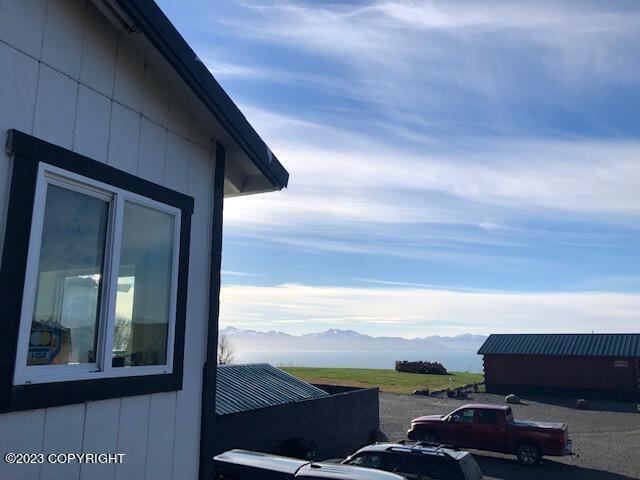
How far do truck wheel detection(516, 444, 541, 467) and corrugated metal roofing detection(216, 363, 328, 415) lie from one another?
6593mm

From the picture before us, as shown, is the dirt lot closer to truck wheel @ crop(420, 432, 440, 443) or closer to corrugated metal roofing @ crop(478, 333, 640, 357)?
truck wheel @ crop(420, 432, 440, 443)

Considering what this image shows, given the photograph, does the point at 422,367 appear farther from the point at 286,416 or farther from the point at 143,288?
the point at 143,288

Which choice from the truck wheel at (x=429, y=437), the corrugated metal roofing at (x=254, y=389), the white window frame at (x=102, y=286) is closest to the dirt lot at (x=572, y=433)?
the truck wheel at (x=429, y=437)

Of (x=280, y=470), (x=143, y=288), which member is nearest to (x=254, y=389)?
(x=280, y=470)

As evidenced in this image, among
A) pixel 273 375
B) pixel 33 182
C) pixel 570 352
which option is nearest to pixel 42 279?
pixel 33 182

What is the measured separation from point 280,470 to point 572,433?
746 inches

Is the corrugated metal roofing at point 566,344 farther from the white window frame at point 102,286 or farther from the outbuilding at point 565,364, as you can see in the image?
the white window frame at point 102,286

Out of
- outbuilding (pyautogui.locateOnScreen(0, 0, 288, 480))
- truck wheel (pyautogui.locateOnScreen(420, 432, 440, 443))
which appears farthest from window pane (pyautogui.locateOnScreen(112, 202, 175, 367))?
truck wheel (pyautogui.locateOnScreen(420, 432, 440, 443))

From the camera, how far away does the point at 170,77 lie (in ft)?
16.4

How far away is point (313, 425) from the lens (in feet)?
45.2

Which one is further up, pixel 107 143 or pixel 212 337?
pixel 107 143

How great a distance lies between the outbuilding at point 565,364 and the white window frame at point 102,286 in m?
36.8

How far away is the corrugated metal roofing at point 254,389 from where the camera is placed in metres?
12.4

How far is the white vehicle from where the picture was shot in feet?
23.7
